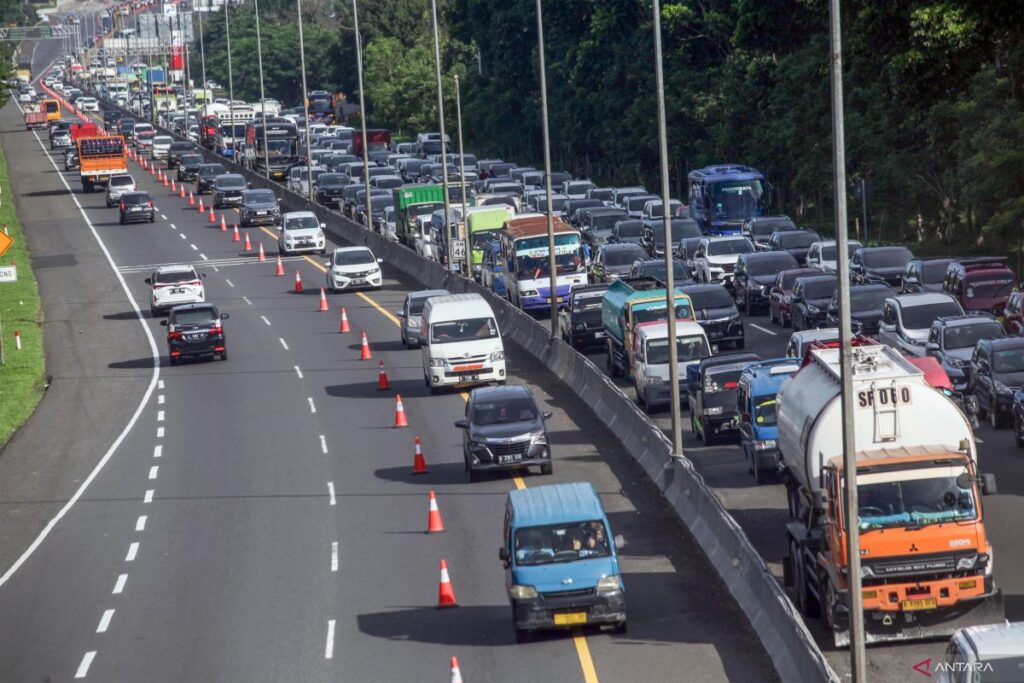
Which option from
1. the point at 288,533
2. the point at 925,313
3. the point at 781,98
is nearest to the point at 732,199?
the point at 781,98

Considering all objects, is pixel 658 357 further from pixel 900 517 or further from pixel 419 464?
pixel 900 517

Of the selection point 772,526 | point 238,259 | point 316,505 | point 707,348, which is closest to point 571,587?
point 772,526

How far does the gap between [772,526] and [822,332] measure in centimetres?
757

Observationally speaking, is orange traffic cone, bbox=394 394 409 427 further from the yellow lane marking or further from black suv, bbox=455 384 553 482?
the yellow lane marking

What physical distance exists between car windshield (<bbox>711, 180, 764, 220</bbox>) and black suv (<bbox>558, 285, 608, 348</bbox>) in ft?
72.4

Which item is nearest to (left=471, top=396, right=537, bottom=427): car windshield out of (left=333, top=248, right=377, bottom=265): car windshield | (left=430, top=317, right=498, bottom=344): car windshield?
(left=430, top=317, right=498, bottom=344): car windshield

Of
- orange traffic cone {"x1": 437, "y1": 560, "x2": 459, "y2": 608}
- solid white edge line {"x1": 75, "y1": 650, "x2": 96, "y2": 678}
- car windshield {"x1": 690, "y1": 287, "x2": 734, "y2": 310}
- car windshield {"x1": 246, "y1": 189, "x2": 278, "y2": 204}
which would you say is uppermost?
car windshield {"x1": 246, "y1": 189, "x2": 278, "y2": 204}

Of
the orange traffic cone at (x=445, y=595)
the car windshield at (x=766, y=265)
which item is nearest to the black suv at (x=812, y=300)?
the car windshield at (x=766, y=265)

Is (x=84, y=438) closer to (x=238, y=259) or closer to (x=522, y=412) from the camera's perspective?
(x=522, y=412)

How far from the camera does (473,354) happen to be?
45.4m

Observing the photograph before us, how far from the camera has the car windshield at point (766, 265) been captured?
56594 millimetres

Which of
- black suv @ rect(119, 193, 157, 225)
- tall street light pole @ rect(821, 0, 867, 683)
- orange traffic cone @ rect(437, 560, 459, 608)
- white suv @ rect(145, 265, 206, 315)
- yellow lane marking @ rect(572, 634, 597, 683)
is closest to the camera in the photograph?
tall street light pole @ rect(821, 0, 867, 683)

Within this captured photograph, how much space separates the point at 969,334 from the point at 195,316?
2406cm

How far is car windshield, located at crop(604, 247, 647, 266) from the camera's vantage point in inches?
2387
